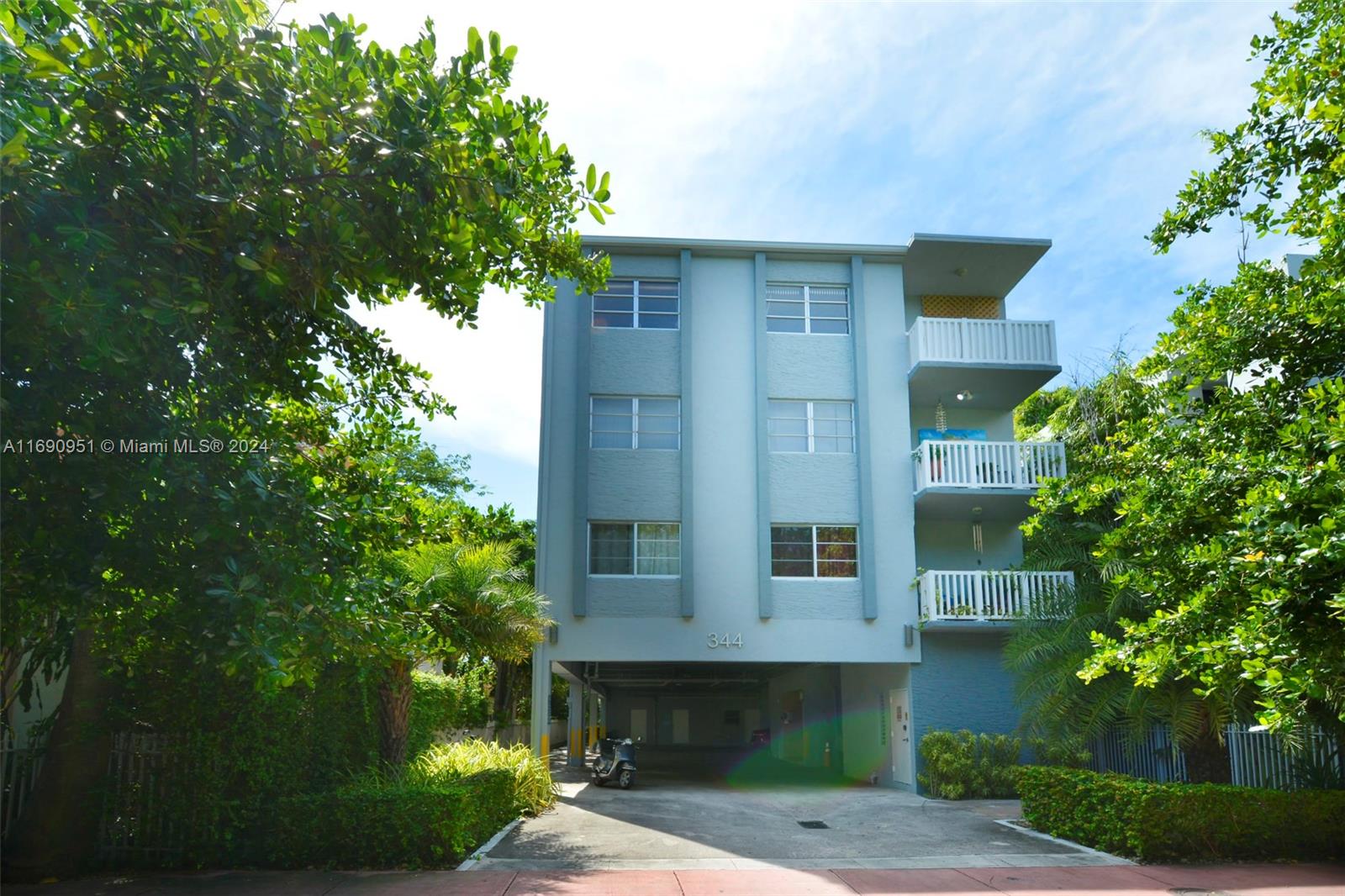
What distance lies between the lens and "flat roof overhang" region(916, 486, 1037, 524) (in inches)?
777

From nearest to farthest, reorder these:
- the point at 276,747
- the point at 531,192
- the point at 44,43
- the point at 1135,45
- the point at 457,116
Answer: the point at 44,43, the point at 457,116, the point at 531,192, the point at 1135,45, the point at 276,747

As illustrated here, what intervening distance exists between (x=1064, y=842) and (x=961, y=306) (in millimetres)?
13480

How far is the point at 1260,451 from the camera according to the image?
758 centimetres

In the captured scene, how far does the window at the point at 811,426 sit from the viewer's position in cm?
2098

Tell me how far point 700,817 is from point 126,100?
12.8 meters

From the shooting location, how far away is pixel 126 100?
245 inches

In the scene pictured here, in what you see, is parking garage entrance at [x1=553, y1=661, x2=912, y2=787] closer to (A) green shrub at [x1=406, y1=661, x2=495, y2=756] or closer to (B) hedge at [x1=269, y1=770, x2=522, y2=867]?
(A) green shrub at [x1=406, y1=661, x2=495, y2=756]

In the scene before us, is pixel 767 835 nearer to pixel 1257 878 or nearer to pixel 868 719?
pixel 1257 878

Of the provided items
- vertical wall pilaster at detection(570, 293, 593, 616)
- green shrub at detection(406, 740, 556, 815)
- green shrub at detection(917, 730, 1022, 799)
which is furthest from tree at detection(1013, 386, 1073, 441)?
green shrub at detection(406, 740, 556, 815)

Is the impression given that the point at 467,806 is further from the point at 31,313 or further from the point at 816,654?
the point at 816,654

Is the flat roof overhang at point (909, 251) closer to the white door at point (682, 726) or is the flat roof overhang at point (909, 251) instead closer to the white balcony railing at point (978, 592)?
the white balcony railing at point (978, 592)

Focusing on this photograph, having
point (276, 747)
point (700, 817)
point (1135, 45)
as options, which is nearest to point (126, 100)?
point (276, 747)

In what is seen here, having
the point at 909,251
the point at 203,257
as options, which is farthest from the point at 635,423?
the point at 203,257

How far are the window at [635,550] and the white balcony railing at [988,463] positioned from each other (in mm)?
5302
